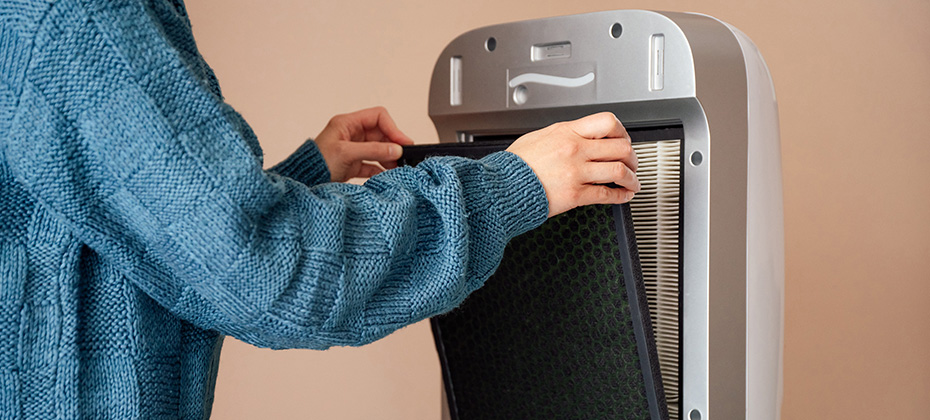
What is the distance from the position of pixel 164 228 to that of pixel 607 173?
46cm

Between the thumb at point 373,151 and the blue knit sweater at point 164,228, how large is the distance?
420 millimetres

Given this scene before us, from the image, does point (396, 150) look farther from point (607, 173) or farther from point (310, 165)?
point (607, 173)

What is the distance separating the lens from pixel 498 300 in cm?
115

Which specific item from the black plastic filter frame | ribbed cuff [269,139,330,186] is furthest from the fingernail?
the black plastic filter frame

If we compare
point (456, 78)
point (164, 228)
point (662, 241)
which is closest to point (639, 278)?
point (662, 241)

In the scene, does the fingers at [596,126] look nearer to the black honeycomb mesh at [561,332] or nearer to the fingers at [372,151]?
the black honeycomb mesh at [561,332]

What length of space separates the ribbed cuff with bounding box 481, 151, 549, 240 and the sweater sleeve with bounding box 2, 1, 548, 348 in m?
0.05

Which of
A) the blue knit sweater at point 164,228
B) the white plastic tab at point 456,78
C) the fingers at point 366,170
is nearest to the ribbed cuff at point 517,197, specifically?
the blue knit sweater at point 164,228

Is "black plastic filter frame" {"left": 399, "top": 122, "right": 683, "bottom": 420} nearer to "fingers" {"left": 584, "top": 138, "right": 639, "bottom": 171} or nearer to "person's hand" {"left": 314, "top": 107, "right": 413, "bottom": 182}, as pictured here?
"fingers" {"left": 584, "top": 138, "right": 639, "bottom": 171}

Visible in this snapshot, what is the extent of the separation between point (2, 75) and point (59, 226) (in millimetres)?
142

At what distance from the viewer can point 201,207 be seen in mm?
643

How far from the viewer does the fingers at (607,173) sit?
2.85 ft

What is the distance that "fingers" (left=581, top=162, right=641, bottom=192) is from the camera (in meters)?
0.87

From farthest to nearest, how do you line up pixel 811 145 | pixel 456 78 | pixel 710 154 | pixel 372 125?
pixel 811 145
pixel 372 125
pixel 456 78
pixel 710 154
